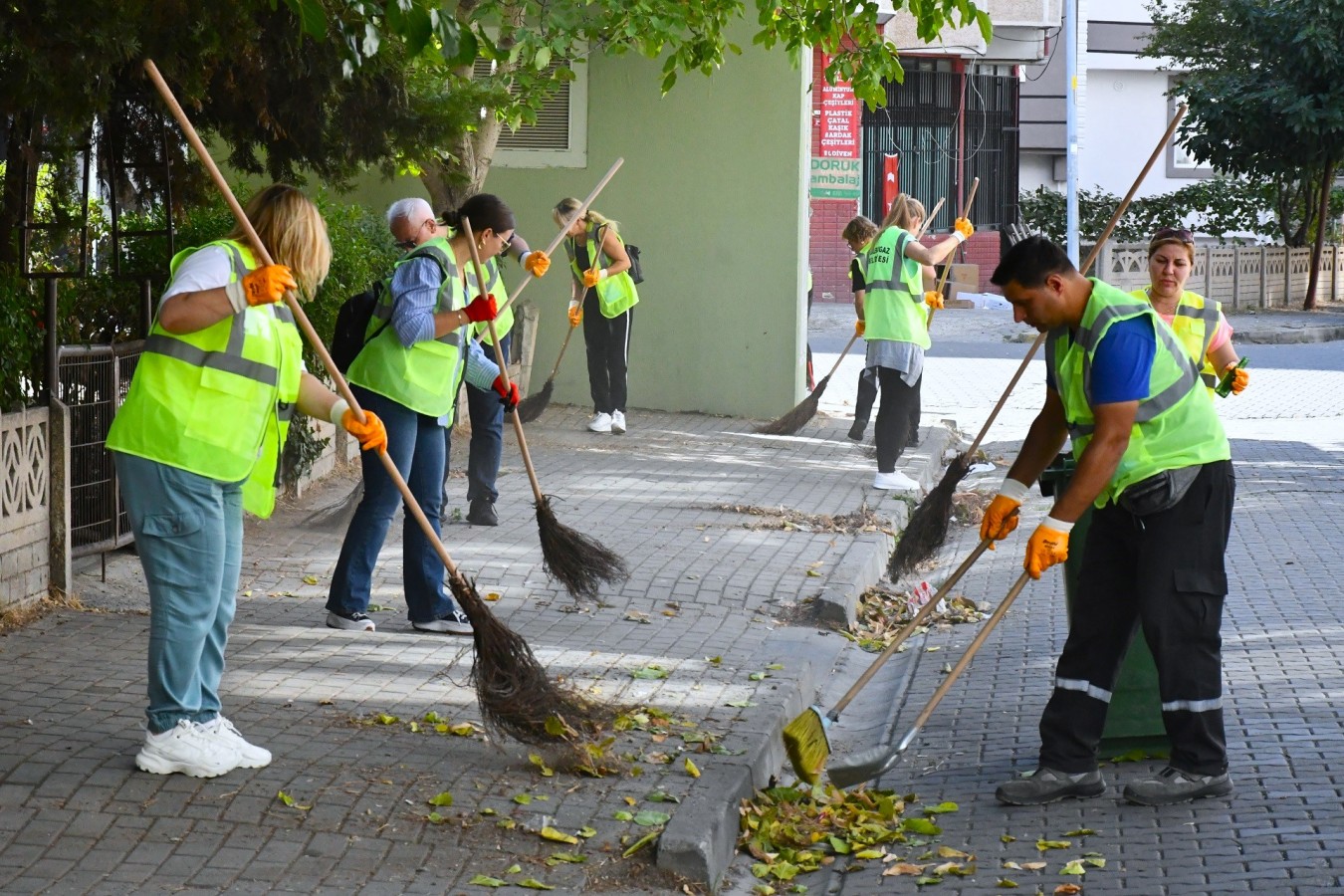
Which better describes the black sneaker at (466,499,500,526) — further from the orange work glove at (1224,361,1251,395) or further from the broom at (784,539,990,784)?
the broom at (784,539,990,784)

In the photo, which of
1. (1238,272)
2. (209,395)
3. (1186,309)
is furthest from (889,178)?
(209,395)

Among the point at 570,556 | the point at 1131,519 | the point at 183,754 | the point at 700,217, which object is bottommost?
the point at 183,754

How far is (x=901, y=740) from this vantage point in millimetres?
4992

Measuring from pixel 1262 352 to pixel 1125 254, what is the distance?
16.4 feet

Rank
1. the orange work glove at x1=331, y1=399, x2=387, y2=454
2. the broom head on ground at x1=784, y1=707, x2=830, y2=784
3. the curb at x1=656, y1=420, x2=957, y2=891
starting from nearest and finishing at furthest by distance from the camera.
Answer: the curb at x1=656, y1=420, x2=957, y2=891, the broom head on ground at x1=784, y1=707, x2=830, y2=784, the orange work glove at x1=331, y1=399, x2=387, y2=454

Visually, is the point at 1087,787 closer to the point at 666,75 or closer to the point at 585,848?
the point at 585,848

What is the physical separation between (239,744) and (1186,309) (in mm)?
4789

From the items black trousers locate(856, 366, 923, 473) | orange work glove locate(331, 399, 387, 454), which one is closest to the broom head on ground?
orange work glove locate(331, 399, 387, 454)

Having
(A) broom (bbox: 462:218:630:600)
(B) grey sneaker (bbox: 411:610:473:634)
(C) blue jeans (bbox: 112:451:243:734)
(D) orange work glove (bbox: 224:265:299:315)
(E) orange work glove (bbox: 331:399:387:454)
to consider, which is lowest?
(B) grey sneaker (bbox: 411:610:473:634)

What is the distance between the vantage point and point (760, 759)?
532 centimetres

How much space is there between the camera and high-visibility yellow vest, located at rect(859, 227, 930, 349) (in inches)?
428

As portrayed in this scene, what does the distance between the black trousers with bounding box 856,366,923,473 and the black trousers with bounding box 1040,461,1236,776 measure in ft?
18.8

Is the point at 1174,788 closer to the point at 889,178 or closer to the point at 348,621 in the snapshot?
the point at 348,621

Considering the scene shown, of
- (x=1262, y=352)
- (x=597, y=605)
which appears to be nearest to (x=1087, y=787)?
(x=597, y=605)
